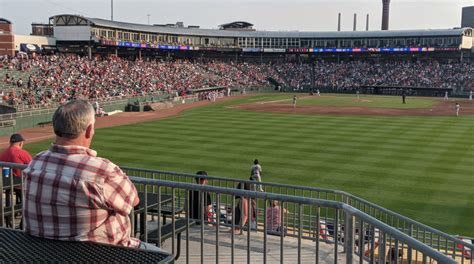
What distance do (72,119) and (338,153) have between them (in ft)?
74.9

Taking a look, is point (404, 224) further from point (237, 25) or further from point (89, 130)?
point (237, 25)

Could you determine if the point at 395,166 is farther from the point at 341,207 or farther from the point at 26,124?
the point at 26,124

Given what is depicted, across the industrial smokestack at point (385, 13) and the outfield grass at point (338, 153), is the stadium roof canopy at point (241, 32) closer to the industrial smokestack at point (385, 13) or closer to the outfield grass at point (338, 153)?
the industrial smokestack at point (385, 13)

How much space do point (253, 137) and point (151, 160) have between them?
29.9 ft

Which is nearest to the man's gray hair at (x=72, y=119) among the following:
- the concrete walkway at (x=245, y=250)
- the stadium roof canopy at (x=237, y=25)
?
the concrete walkway at (x=245, y=250)

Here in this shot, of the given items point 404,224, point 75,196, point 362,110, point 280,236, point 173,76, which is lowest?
point 404,224

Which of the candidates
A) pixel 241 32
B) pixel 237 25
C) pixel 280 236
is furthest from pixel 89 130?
pixel 237 25

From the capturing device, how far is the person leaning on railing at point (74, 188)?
348 cm

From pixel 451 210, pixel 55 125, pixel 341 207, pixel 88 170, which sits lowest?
pixel 451 210

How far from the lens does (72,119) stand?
348 cm

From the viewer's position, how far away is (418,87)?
2990 inches

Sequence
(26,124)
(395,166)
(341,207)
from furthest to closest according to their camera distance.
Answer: (26,124) < (395,166) < (341,207)

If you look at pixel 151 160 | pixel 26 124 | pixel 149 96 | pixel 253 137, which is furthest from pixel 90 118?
pixel 149 96

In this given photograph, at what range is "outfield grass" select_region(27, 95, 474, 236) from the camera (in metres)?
17.5
